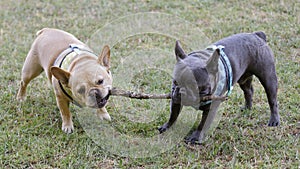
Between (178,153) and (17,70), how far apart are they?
114 inches

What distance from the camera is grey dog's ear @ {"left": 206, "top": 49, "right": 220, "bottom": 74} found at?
3.84 meters

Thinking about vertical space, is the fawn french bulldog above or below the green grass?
above

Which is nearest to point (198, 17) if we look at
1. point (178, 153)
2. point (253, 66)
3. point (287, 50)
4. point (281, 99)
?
point (287, 50)

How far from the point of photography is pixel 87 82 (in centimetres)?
414

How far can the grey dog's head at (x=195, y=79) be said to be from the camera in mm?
3865

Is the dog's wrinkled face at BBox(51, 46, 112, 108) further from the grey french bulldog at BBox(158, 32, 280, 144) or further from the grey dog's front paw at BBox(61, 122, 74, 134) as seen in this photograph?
the grey french bulldog at BBox(158, 32, 280, 144)

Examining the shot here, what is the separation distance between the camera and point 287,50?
21.1 feet

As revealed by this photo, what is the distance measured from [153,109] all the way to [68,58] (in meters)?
1.14

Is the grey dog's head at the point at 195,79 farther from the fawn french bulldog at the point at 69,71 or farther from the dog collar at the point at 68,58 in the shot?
the dog collar at the point at 68,58

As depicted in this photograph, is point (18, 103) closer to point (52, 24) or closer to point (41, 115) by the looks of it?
point (41, 115)

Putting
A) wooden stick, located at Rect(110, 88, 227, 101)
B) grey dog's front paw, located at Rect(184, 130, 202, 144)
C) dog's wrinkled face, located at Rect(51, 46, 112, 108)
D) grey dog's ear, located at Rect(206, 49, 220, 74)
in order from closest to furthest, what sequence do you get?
grey dog's ear, located at Rect(206, 49, 220, 74) < wooden stick, located at Rect(110, 88, 227, 101) < dog's wrinkled face, located at Rect(51, 46, 112, 108) < grey dog's front paw, located at Rect(184, 130, 202, 144)

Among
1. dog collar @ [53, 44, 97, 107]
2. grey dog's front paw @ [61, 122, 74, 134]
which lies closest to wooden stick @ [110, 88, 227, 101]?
dog collar @ [53, 44, 97, 107]

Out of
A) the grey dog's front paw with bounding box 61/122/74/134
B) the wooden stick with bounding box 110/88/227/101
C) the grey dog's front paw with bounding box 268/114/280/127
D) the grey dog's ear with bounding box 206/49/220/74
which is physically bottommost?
the grey dog's front paw with bounding box 61/122/74/134

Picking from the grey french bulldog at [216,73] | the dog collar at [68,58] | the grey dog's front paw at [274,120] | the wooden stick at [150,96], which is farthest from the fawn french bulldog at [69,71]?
the grey dog's front paw at [274,120]
